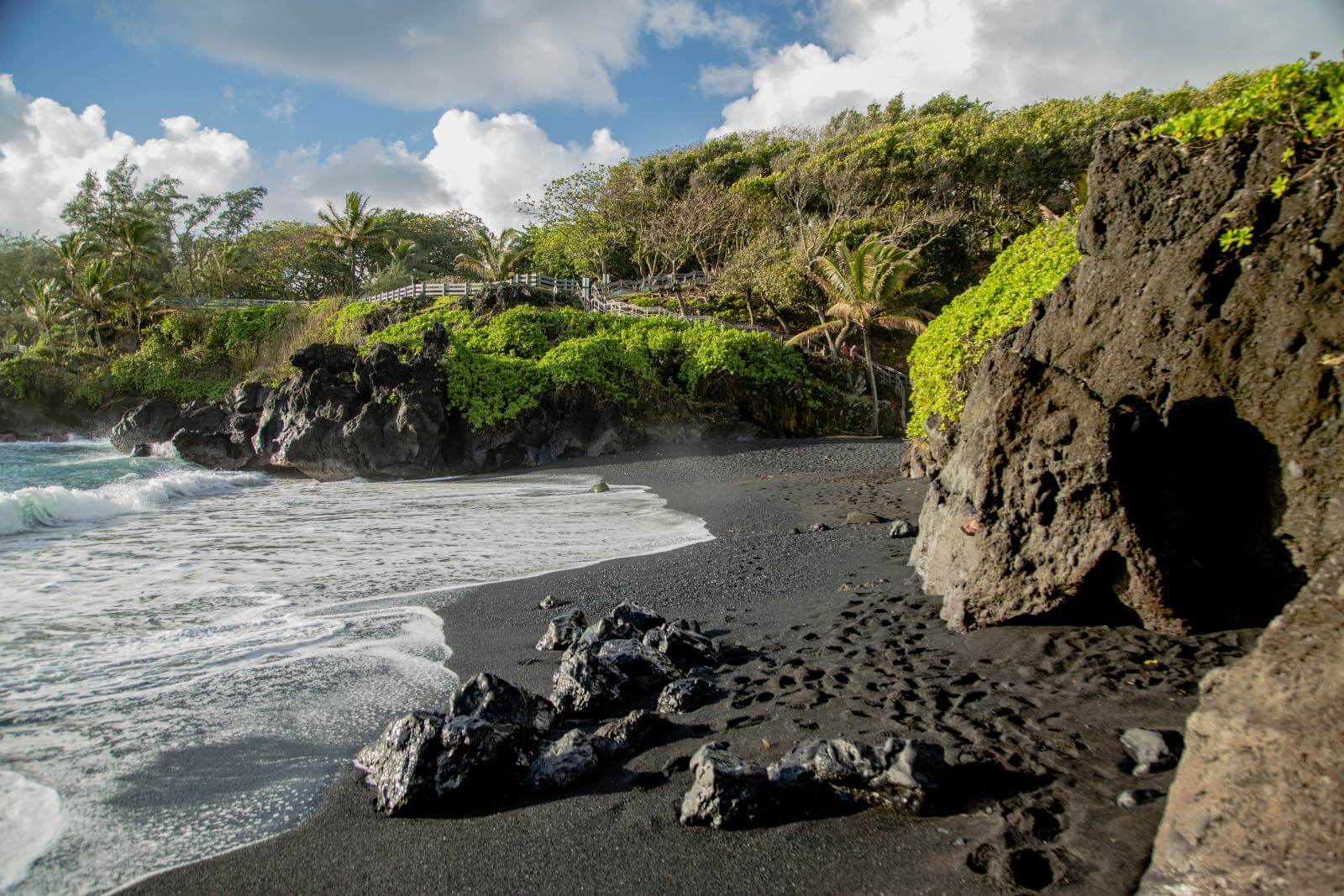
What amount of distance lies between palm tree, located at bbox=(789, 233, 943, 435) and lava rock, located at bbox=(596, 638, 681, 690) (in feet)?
59.1

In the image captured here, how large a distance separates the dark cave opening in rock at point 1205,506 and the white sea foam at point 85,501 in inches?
510

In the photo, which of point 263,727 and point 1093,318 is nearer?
point 263,727

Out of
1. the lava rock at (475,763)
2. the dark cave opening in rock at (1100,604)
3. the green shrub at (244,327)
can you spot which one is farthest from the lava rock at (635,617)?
the green shrub at (244,327)

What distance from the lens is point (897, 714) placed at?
319cm

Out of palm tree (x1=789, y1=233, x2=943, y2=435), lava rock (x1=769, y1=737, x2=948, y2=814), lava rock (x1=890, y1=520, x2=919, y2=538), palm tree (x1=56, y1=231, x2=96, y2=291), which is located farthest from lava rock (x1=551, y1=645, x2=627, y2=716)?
palm tree (x1=56, y1=231, x2=96, y2=291)

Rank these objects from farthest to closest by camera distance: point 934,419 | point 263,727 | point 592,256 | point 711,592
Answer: point 592,256 → point 934,419 → point 711,592 → point 263,727

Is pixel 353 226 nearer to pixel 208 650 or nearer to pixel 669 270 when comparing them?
pixel 669 270

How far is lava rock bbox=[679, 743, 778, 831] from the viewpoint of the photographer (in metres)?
2.54

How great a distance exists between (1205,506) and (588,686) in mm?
3439

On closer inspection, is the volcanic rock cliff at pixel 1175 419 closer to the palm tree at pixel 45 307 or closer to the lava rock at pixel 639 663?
the lava rock at pixel 639 663

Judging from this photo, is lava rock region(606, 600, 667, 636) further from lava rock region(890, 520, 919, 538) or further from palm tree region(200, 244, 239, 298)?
palm tree region(200, 244, 239, 298)

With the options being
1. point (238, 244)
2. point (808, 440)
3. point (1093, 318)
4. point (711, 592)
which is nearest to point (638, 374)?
point (808, 440)

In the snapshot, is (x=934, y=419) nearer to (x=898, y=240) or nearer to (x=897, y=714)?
(x=897, y=714)

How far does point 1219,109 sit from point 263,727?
6366mm
